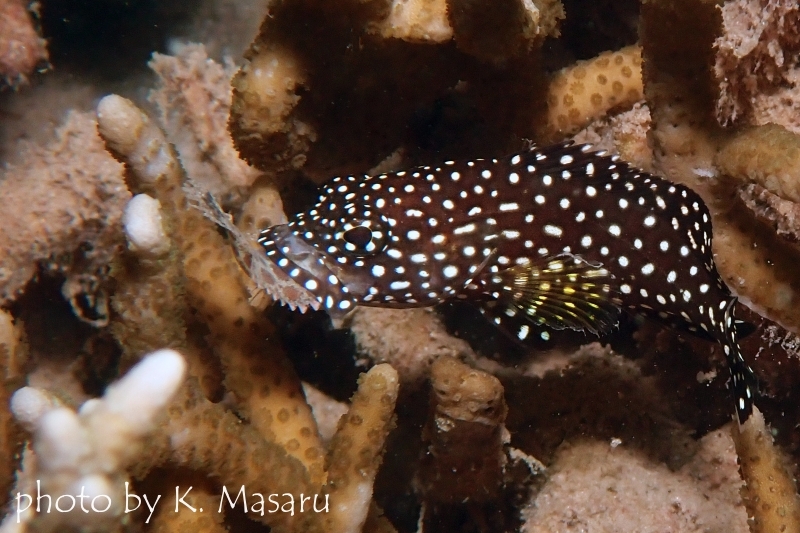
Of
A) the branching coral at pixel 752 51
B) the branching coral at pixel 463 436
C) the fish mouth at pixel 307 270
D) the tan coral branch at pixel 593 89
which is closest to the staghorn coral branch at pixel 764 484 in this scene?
the branching coral at pixel 463 436

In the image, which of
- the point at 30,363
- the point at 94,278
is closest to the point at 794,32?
the point at 94,278

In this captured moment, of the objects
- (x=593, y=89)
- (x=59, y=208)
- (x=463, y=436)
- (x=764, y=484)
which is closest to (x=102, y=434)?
Result: (x=463, y=436)

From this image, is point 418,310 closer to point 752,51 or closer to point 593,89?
point 593,89

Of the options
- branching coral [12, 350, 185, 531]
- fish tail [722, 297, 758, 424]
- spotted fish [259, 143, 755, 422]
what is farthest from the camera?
spotted fish [259, 143, 755, 422]

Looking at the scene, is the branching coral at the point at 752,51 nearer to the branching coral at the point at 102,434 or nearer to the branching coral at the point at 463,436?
the branching coral at the point at 463,436

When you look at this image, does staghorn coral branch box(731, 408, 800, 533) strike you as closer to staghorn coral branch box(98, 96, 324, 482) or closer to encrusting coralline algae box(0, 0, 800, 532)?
encrusting coralline algae box(0, 0, 800, 532)

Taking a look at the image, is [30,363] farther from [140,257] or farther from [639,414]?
[639,414]

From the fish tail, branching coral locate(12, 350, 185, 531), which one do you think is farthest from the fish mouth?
the fish tail
